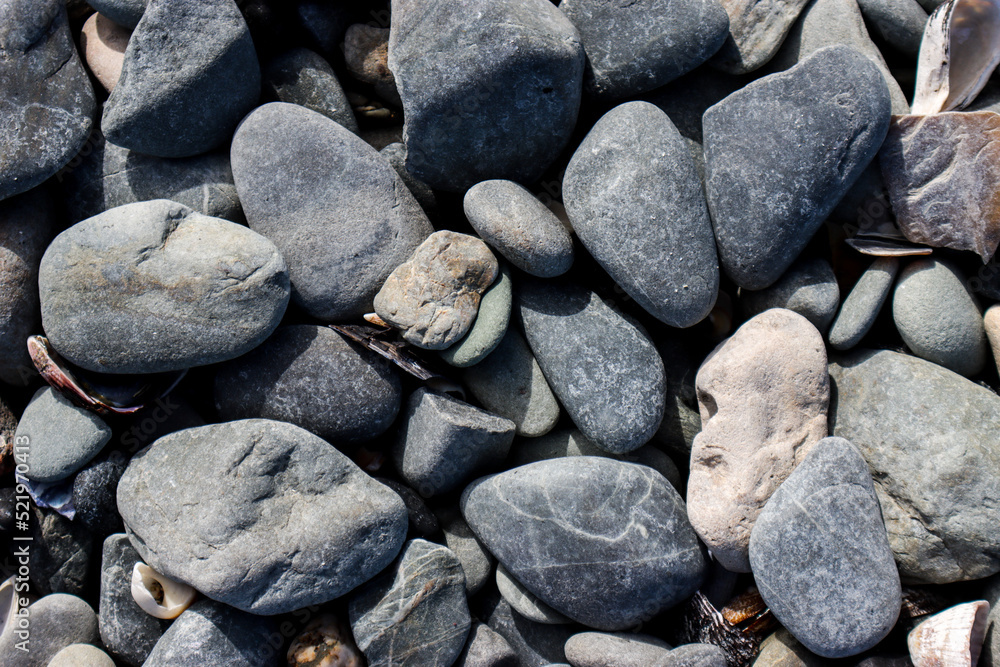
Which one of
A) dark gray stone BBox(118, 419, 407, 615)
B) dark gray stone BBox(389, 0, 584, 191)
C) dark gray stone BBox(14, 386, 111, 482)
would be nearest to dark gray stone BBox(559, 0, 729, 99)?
dark gray stone BBox(389, 0, 584, 191)

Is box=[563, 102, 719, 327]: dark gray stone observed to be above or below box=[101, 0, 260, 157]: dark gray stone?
below

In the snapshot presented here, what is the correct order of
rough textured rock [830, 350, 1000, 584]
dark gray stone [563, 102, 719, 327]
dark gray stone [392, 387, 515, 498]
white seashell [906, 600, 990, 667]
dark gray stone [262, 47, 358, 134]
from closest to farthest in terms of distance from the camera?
white seashell [906, 600, 990, 667] → rough textured rock [830, 350, 1000, 584] → dark gray stone [563, 102, 719, 327] → dark gray stone [392, 387, 515, 498] → dark gray stone [262, 47, 358, 134]

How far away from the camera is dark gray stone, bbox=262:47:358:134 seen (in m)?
2.98

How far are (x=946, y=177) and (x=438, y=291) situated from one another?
2.11m

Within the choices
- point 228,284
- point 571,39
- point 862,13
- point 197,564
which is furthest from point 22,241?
point 862,13

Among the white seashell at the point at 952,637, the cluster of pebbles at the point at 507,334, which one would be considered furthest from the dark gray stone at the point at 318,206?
the white seashell at the point at 952,637

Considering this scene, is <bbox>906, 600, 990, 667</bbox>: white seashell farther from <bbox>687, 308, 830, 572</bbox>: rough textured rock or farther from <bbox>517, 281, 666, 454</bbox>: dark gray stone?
<bbox>517, 281, 666, 454</bbox>: dark gray stone

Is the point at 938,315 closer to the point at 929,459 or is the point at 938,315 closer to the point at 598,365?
the point at 929,459

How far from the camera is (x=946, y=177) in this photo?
2.63 meters

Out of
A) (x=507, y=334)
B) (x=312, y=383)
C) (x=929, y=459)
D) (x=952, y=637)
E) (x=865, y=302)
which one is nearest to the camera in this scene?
(x=952, y=637)

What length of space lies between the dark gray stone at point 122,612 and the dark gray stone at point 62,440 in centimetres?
37

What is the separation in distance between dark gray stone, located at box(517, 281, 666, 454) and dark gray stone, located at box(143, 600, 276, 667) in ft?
5.34

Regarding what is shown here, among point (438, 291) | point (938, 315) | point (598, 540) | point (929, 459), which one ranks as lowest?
point (598, 540)

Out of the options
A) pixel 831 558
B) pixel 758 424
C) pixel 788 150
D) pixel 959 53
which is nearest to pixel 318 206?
pixel 788 150
